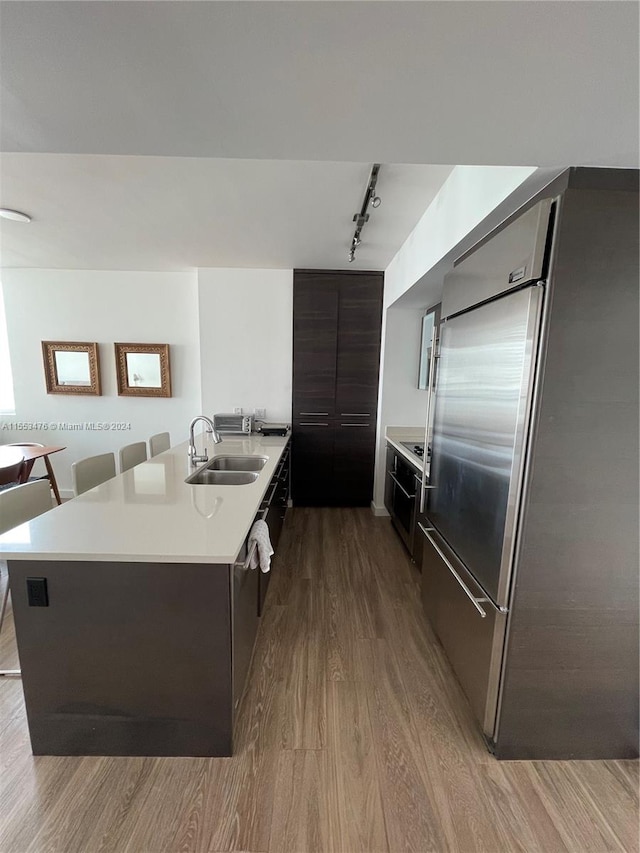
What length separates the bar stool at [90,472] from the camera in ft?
7.06

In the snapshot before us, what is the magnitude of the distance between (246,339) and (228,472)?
1949 millimetres

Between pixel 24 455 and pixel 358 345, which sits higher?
pixel 358 345

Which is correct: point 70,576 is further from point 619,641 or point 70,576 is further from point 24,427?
point 24,427

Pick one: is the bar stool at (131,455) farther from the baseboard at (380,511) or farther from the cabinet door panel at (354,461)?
the baseboard at (380,511)

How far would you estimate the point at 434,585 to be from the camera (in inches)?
78.2

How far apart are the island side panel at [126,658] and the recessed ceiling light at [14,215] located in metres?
2.57

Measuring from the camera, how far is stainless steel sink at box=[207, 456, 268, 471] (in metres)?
2.69

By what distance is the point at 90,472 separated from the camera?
2258 mm

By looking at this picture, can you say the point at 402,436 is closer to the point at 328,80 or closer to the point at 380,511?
the point at 380,511

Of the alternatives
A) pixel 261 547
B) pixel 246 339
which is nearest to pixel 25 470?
pixel 246 339

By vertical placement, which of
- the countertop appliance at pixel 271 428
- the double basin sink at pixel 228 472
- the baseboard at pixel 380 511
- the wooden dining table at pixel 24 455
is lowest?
the baseboard at pixel 380 511

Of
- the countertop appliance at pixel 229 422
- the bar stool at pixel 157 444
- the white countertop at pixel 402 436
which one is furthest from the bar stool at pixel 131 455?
the white countertop at pixel 402 436

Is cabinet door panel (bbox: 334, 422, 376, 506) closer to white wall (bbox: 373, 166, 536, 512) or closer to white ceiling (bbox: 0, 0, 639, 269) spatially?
white wall (bbox: 373, 166, 536, 512)

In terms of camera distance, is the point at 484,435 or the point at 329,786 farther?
the point at 484,435
